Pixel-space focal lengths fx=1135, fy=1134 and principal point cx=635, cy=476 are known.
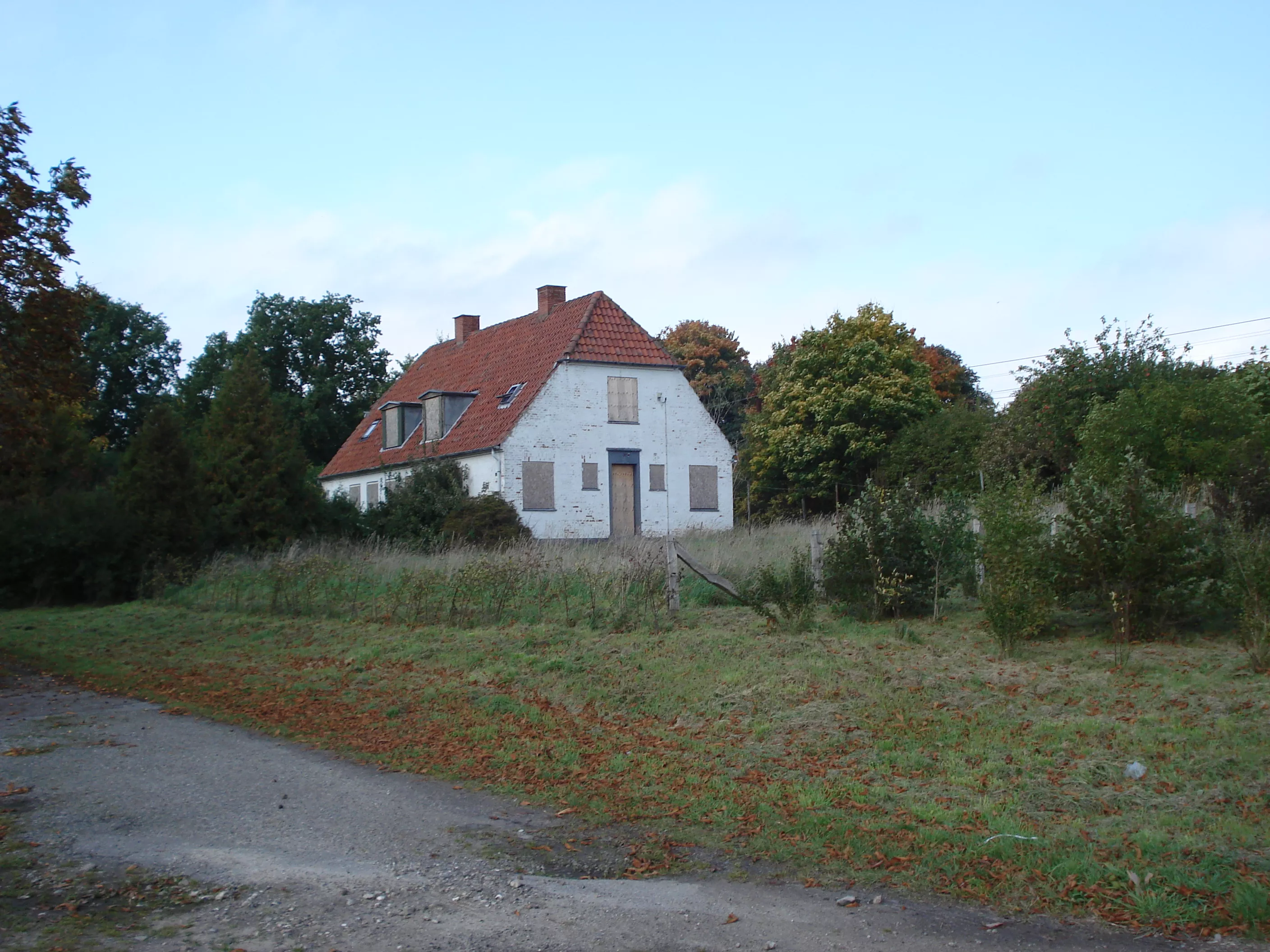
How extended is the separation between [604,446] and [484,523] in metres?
5.65

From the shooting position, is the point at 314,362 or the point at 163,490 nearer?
the point at 163,490

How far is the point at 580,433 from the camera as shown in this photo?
34.6m

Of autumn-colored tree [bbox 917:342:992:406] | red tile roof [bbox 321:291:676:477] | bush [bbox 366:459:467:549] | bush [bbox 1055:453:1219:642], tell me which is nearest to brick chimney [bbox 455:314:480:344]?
red tile roof [bbox 321:291:676:477]

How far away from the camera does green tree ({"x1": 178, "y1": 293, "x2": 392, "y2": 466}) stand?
2215 inches

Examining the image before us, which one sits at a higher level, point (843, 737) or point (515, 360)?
point (515, 360)

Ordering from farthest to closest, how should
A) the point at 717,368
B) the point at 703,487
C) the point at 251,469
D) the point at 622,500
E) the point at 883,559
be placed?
the point at 717,368
the point at 703,487
the point at 622,500
the point at 251,469
the point at 883,559

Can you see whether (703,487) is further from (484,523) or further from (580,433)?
(484,523)

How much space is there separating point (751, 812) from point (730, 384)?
180 feet

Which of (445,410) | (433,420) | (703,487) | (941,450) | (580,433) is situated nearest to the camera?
(580,433)

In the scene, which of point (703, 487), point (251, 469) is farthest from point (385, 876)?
point (703, 487)

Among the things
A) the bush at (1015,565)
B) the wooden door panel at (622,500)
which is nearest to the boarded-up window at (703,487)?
the wooden door panel at (622,500)

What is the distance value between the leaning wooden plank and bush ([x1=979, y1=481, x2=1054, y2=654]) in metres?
3.75

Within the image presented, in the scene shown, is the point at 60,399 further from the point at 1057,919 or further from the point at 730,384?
the point at 730,384

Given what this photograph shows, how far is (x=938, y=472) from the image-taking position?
38062mm
